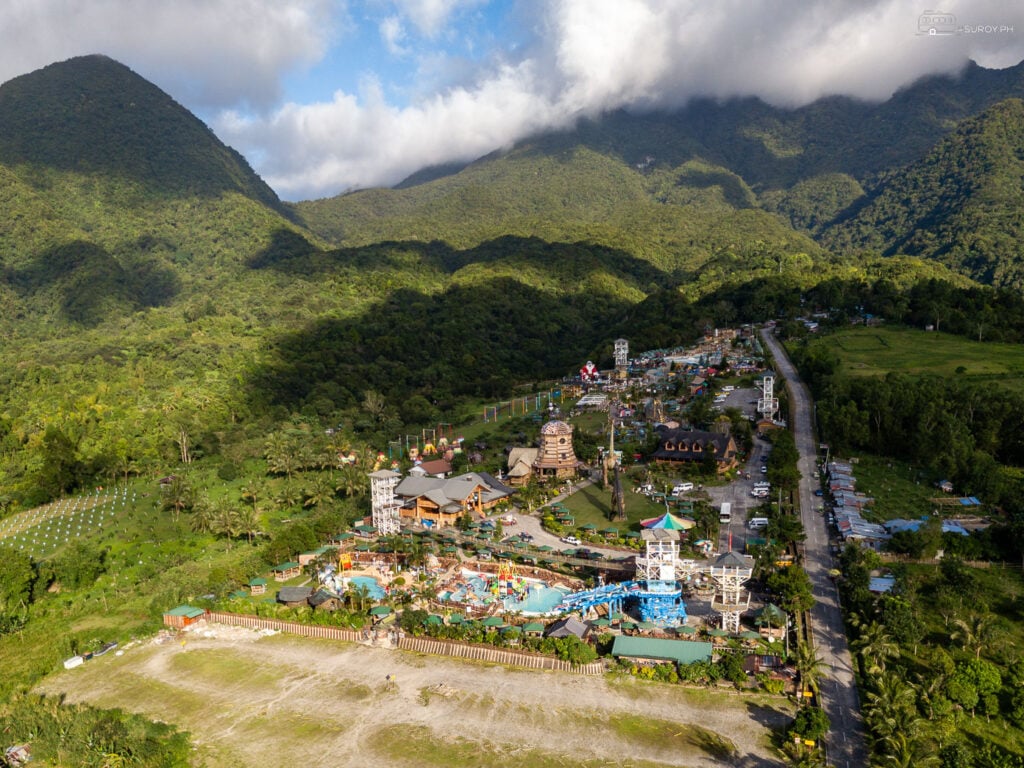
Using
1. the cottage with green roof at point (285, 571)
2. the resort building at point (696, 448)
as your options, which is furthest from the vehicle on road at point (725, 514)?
the cottage with green roof at point (285, 571)

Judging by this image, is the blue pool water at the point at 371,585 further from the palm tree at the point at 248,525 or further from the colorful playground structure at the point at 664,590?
the palm tree at the point at 248,525

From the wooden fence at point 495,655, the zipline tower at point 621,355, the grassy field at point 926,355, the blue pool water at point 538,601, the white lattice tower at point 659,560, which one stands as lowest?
the wooden fence at point 495,655

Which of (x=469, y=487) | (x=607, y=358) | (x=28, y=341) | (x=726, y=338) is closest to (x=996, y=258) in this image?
(x=726, y=338)

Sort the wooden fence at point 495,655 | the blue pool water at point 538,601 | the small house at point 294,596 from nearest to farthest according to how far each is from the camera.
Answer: the wooden fence at point 495,655
the blue pool water at point 538,601
the small house at point 294,596

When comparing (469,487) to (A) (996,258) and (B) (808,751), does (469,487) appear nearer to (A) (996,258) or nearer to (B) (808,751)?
(B) (808,751)

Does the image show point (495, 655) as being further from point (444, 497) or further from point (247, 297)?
point (247, 297)

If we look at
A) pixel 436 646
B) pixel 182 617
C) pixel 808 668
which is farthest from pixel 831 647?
pixel 182 617

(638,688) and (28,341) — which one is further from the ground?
(28,341)
